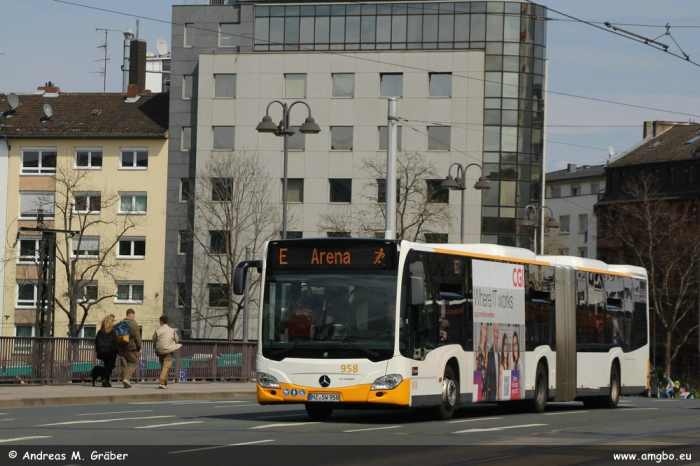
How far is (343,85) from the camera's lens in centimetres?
7494

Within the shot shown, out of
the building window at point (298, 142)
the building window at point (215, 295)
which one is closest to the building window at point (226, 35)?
the building window at point (298, 142)

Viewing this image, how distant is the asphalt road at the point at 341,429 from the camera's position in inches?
554

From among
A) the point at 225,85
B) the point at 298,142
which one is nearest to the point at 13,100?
the point at 225,85

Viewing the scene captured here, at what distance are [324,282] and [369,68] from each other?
188ft

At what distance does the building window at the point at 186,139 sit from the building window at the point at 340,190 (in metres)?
9.60

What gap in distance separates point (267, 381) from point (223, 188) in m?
55.5

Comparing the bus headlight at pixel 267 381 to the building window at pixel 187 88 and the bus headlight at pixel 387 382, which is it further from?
the building window at pixel 187 88

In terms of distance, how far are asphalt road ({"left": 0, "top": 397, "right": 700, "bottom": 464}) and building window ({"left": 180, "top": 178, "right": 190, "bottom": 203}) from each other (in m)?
55.0

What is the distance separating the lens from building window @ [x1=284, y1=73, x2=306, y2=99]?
75.4m

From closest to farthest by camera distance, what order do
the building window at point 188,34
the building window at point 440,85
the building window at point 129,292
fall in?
the building window at point 440,85
the building window at point 129,292
the building window at point 188,34

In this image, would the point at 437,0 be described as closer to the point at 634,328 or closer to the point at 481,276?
the point at 634,328

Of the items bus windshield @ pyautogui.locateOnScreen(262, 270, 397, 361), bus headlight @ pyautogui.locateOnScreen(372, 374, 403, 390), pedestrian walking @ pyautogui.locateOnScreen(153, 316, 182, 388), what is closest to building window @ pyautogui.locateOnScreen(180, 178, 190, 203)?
pedestrian walking @ pyautogui.locateOnScreen(153, 316, 182, 388)

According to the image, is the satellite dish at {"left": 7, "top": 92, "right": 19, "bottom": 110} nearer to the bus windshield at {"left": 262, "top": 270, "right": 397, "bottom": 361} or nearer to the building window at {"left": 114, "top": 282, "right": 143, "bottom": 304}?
the building window at {"left": 114, "top": 282, "right": 143, "bottom": 304}
